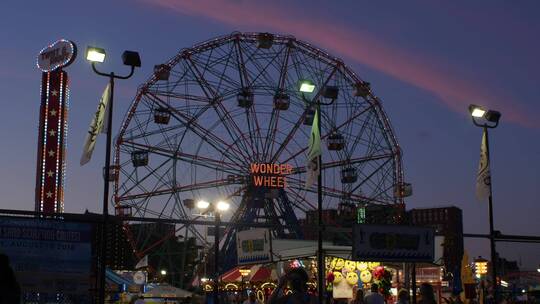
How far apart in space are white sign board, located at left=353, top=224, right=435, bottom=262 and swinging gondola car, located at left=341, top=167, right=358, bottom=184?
29.5 metres

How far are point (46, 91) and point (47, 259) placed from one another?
2832cm

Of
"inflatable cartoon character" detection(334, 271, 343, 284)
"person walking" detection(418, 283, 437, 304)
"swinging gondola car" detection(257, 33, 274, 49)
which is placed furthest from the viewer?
"swinging gondola car" detection(257, 33, 274, 49)

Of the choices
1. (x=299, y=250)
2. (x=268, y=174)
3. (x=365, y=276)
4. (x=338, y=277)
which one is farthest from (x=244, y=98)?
(x=299, y=250)

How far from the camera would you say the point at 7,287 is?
7176mm

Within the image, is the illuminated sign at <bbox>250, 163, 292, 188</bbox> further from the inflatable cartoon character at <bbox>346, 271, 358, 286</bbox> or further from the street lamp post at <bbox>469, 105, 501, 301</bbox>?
the street lamp post at <bbox>469, 105, 501, 301</bbox>

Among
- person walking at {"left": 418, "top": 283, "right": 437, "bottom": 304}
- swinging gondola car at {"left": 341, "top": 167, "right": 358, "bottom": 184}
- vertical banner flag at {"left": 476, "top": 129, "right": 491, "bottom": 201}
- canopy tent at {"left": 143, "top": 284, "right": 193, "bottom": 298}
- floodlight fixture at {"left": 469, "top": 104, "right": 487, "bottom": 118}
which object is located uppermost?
swinging gondola car at {"left": 341, "top": 167, "right": 358, "bottom": 184}

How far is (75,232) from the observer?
13250 mm

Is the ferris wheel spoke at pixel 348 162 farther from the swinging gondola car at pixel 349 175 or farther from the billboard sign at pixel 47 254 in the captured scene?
the billboard sign at pixel 47 254

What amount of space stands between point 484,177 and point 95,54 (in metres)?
10.0

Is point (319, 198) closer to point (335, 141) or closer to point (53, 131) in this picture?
point (53, 131)

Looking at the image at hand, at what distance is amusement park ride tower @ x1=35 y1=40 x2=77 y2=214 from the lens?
3825cm

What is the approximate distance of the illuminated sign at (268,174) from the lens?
46.3 m

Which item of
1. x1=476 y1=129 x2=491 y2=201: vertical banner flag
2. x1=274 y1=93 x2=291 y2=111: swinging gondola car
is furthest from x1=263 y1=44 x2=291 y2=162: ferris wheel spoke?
x1=476 y1=129 x2=491 y2=201: vertical banner flag

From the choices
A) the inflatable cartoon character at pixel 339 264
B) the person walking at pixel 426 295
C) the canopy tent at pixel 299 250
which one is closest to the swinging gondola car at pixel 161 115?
the canopy tent at pixel 299 250
